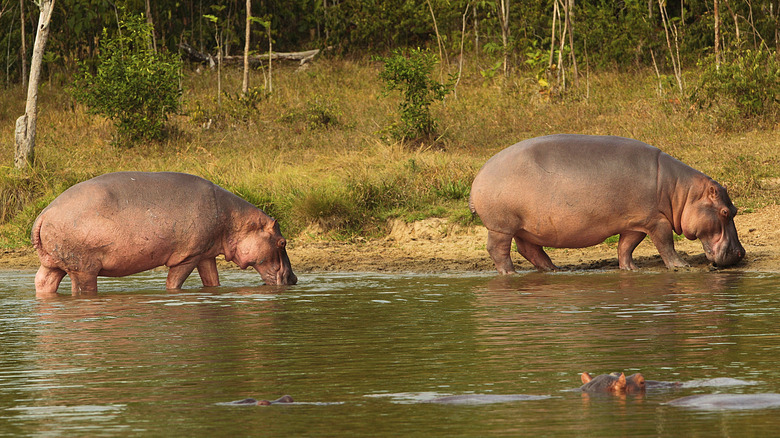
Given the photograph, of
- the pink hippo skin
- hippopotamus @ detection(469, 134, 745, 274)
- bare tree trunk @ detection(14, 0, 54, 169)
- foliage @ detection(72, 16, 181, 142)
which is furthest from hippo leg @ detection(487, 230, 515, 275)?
foliage @ detection(72, 16, 181, 142)

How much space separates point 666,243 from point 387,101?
11094mm

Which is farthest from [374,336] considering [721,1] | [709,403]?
[721,1]

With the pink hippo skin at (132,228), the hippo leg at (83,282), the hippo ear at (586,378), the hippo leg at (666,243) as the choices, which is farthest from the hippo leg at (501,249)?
the hippo ear at (586,378)

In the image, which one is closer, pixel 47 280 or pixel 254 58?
pixel 47 280

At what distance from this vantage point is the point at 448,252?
11172 millimetres

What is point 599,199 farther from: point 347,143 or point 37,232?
point 347,143

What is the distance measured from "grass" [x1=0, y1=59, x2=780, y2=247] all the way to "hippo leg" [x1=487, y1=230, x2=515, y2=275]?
1943 millimetres

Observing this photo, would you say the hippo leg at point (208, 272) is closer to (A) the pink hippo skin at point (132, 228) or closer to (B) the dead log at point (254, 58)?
(A) the pink hippo skin at point (132, 228)

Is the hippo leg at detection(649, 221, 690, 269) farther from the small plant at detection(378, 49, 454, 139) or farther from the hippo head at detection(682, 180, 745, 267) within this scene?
the small plant at detection(378, 49, 454, 139)

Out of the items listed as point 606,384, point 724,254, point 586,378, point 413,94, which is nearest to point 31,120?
point 413,94

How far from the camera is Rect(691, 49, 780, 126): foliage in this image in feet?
50.2

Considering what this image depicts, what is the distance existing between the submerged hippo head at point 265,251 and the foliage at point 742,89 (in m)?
8.35

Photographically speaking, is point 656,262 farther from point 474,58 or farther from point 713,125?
point 474,58

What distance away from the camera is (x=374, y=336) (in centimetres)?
611
